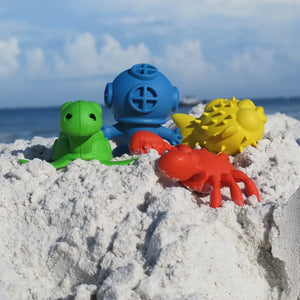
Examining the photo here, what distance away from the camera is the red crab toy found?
2.51m

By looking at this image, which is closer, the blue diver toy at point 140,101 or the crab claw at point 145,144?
the crab claw at point 145,144

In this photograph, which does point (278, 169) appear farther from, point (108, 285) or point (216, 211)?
point (108, 285)

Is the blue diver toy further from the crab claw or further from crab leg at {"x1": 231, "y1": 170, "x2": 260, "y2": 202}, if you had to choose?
crab leg at {"x1": 231, "y1": 170, "x2": 260, "y2": 202}

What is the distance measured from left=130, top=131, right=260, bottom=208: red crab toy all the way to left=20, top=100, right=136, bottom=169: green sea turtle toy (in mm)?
415

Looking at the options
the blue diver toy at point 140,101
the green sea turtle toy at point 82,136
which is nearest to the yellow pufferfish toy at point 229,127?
the blue diver toy at point 140,101

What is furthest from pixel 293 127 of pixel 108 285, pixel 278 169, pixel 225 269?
pixel 108 285

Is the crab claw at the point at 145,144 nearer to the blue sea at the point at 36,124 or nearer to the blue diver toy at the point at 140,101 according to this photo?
the blue diver toy at the point at 140,101

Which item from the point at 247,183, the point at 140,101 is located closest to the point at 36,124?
the point at 140,101

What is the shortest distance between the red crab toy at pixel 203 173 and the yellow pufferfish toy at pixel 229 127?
343 millimetres

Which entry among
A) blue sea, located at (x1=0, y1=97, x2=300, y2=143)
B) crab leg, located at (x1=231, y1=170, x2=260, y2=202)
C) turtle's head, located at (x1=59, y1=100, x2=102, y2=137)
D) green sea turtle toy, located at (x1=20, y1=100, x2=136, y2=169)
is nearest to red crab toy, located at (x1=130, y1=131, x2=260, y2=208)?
crab leg, located at (x1=231, y1=170, x2=260, y2=202)

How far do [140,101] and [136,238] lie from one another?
131 cm

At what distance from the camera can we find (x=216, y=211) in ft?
7.72

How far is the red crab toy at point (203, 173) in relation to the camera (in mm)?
2510

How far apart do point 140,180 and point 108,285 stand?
27.5 inches
